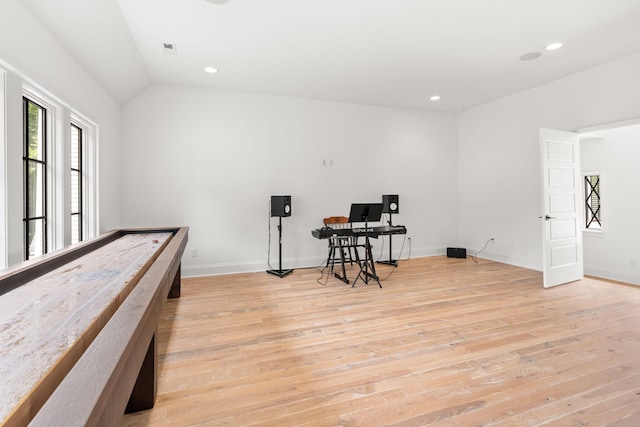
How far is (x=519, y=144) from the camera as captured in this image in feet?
16.5

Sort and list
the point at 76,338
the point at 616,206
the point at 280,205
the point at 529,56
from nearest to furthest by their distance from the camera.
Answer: the point at 76,338 → the point at 529,56 → the point at 616,206 → the point at 280,205

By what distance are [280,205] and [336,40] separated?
2.27 metres

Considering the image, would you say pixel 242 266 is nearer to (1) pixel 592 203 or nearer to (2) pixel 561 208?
(2) pixel 561 208

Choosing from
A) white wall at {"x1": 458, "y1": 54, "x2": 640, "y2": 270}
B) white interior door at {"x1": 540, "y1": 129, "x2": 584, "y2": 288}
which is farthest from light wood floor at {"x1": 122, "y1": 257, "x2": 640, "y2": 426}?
white wall at {"x1": 458, "y1": 54, "x2": 640, "y2": 270}

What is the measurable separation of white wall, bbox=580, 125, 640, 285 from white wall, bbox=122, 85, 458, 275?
2399 mm

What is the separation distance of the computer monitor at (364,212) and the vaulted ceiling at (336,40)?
1.79m

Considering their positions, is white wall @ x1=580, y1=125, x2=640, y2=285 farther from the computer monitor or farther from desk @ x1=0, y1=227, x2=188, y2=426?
desk @ x1=0, y1=227, x2=188, y2=426

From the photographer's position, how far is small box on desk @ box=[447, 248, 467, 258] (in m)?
5.72

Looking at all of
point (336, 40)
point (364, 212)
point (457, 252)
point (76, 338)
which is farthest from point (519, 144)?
point (76, 338)

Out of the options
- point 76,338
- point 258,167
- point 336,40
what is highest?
point 336,40

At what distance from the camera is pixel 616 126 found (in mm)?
3805

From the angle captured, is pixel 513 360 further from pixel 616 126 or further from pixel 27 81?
pixel 27 81

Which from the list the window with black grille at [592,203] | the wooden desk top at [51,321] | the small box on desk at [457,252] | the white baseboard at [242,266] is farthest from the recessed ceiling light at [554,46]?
the wooden desk top at [51,321]

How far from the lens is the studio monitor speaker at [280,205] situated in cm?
449
